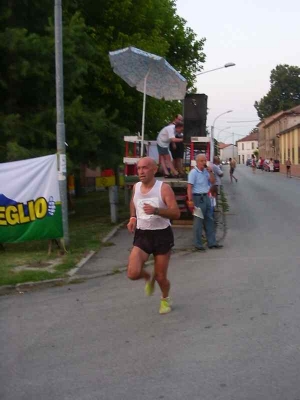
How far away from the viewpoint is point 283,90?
10856 cm

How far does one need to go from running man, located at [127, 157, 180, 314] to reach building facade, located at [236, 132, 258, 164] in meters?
154

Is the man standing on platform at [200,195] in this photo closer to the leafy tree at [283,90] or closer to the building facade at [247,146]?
the leafy tree at [283,90]

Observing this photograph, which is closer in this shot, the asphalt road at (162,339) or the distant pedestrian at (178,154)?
the asphalt road at (162,339)

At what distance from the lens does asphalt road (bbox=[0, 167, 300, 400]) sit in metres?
4.71

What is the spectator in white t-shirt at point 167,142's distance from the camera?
15336mm

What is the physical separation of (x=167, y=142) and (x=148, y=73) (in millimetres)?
1760

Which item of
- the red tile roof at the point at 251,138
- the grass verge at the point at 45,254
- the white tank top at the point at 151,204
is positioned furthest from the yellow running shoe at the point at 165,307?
the red tile roof at the point at 251,138

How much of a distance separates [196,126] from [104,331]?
1133 cm

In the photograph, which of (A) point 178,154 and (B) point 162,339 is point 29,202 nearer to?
(B) point 162,339

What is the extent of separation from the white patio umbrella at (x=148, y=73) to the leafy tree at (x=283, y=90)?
306 ft

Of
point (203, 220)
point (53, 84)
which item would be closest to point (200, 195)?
point (203, 220)

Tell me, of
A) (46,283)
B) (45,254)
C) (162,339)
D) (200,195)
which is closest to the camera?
(162,339)

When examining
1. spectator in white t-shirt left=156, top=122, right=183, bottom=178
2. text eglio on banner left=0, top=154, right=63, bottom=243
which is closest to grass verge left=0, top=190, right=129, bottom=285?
text eglio on banner left=0, top=154, right=63, bottom=243

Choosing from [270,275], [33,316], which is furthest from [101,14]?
[33,316]
